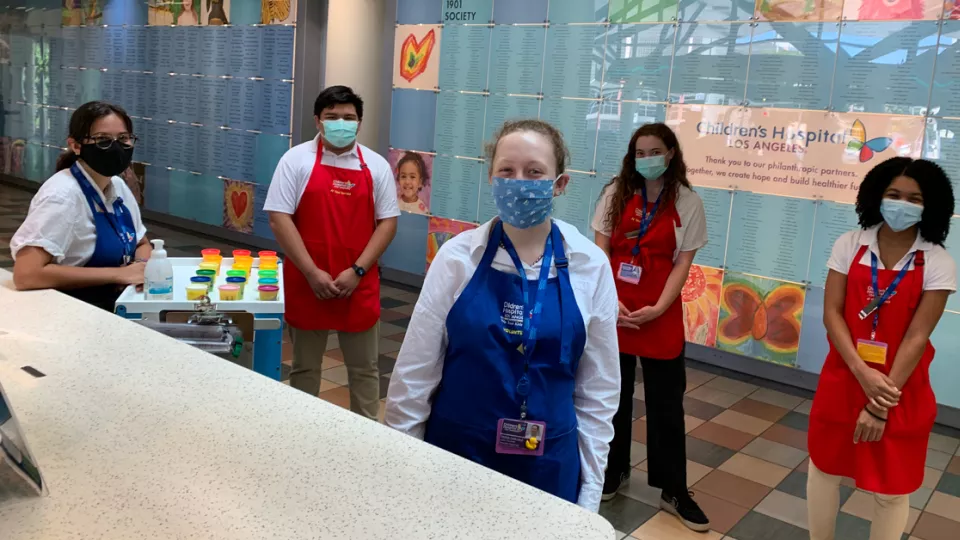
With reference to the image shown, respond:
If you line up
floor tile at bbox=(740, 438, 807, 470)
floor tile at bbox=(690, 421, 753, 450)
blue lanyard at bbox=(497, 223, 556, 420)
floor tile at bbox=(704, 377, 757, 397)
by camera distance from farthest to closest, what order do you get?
floor tile at bbox=(704, 377, 757, 397), floor tile at bbox=(690, 421, 753, 450), floor tile at bbox=(740, 438, 807, 470), blue lanyard at bbox=(497, 223, 556, 420)

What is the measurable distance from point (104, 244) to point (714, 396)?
3.53 metres

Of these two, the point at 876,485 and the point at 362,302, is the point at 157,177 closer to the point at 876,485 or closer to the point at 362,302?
the point at 362,302

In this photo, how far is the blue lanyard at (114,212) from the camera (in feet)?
8.70

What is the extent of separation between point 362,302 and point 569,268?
179 centimetres

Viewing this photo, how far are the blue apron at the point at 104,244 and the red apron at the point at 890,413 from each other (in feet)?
7.93

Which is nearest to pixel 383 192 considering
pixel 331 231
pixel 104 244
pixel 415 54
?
pixel 331 231

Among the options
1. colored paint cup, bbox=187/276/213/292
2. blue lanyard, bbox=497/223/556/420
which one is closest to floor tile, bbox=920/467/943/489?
blue lanyard, bbox=497/223/556/420

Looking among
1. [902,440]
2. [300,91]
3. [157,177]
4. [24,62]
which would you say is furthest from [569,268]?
[24,62]

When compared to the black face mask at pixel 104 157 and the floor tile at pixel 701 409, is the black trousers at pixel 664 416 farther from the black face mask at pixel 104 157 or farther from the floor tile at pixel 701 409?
the black face mask at pixel 104 157

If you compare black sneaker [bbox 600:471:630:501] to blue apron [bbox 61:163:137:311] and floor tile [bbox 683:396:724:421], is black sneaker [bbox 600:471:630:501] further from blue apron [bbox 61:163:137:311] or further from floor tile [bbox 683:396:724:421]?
blue apron [bbox 61:163:137:311]

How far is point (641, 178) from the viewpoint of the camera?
10.6 ft

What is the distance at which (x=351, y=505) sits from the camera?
48.9 inches

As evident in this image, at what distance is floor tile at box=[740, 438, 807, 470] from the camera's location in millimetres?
3888

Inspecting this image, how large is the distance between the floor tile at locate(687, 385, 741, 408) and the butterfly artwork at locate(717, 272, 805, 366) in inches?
17.8
